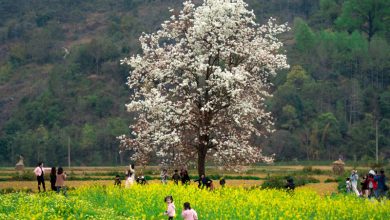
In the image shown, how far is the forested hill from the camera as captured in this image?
12088 centimetres

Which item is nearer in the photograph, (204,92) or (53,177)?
(53,177)

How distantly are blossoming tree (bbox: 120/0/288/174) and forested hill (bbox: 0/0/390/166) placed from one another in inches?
2618

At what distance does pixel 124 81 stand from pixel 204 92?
10599cm

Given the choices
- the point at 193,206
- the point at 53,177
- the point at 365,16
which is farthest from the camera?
the point at 365,16

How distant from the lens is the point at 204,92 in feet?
154

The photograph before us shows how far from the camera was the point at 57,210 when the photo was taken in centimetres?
2878

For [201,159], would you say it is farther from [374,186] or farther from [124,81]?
[124,81]

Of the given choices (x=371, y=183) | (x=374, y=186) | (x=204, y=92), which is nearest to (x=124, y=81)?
(x=204, y=92)

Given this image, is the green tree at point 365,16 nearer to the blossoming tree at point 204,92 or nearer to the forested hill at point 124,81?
the forested hill at point 124,81

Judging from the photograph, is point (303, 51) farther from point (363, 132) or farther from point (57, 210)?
point (57, 210)

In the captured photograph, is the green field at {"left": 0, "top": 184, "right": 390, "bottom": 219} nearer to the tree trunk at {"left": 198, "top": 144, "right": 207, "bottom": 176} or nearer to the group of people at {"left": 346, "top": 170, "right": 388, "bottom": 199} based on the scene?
the group of people at {"left": 346, "top": 170, "right": 388, "bottom": 199}

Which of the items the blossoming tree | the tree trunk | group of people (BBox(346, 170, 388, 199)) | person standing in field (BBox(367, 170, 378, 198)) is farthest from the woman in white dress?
person standing in field (BBox(367, 170, 378, 198))

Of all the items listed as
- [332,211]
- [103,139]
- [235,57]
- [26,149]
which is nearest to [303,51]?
[103,139]

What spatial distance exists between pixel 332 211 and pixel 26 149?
96517 millimetres
